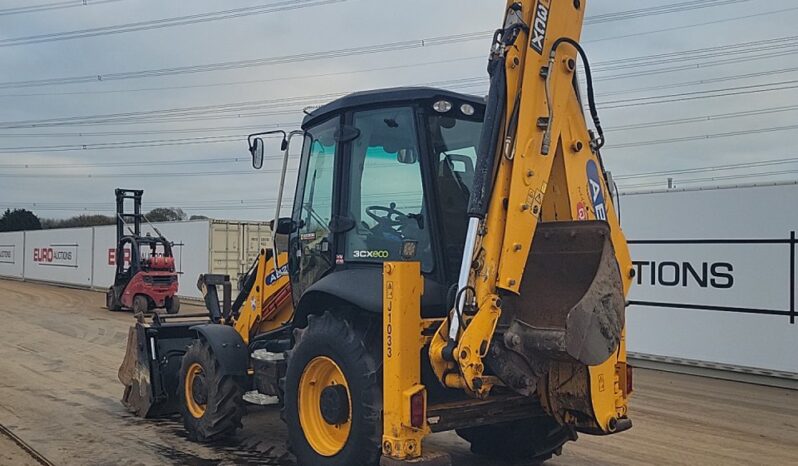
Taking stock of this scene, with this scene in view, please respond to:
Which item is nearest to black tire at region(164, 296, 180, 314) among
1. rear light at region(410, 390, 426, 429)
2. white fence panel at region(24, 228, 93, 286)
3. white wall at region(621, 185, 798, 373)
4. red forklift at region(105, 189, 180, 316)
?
red forklift at region(105, 189, 180, 316)

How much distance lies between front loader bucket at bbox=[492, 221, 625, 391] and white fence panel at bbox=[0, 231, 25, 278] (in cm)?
4064

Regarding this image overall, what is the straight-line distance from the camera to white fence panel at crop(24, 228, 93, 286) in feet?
110

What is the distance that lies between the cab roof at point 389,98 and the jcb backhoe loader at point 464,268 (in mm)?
12

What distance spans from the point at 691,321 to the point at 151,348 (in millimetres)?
8694

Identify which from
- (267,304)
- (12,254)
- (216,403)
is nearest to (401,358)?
(216,403)

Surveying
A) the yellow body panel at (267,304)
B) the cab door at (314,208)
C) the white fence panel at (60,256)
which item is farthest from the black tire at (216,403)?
the white fence panel at (60,256)

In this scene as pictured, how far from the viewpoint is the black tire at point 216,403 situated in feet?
23.1

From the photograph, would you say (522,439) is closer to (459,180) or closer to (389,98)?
(459,180)

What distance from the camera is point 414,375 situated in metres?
4.90

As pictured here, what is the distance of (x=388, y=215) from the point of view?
5746 millimetres

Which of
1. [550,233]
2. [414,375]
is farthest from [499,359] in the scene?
[550,233]

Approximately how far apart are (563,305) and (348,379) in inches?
60.1

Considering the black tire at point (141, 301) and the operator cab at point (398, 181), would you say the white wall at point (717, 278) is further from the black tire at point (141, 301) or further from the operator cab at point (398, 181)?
the black tire at point (141, 301)

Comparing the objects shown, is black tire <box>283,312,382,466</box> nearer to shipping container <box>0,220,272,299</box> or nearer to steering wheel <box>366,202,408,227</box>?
steering wheel <box>366,202,408,227</box>
